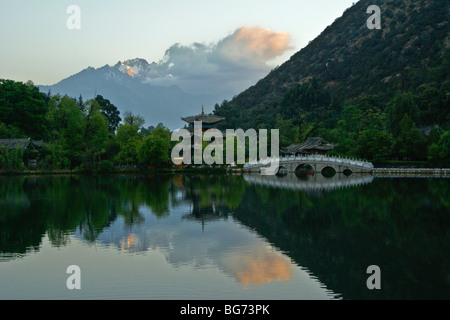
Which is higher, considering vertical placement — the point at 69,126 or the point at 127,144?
the point at 69,126

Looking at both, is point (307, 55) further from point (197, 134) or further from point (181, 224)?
point (181, 224)

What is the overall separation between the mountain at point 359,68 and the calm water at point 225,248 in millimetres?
38300

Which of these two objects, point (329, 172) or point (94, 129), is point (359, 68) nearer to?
point (329, 172)

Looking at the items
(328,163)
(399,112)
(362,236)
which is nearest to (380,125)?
(399,112)

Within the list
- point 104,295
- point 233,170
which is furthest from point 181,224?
point 233,170

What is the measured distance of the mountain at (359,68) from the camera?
68.8 meters

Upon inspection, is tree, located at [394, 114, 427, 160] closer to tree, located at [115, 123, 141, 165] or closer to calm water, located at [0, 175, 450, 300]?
calm water, located at [0, 175, 450, 300]

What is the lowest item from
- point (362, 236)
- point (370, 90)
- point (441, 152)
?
point (362, 236)

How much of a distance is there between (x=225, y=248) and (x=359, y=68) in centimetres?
8849

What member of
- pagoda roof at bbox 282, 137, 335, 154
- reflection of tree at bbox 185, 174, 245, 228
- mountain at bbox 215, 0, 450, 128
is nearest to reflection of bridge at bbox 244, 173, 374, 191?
reflection of tree at bbox 185, 174, 245, 228

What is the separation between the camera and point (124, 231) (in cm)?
1306

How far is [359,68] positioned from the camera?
92875mm

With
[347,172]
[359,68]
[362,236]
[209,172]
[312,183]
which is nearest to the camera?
[362,236]

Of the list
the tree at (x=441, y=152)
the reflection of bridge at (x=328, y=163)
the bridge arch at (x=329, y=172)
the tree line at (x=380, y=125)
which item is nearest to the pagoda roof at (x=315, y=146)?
the tree line at (x=380, y=125)
